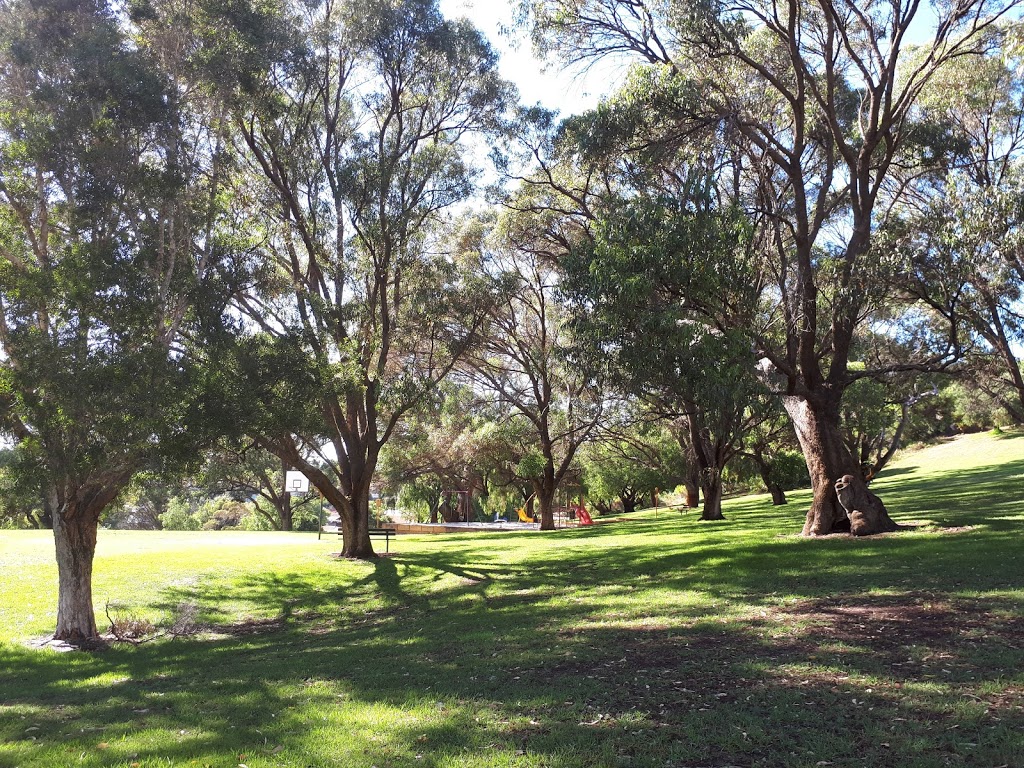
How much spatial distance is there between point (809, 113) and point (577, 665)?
14.8 metres

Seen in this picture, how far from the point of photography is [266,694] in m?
7.46

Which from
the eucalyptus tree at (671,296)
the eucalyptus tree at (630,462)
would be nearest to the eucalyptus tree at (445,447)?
the eucalyptus tree at (630,462)

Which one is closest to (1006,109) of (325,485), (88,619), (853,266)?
(853,266)

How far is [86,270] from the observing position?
10.6m

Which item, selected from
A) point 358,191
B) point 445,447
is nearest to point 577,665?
point 358,191

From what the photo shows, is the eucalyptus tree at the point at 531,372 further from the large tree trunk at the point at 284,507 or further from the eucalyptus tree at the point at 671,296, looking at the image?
the large tree trunk at the point at 284,507

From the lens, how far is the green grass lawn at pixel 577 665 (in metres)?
5.15

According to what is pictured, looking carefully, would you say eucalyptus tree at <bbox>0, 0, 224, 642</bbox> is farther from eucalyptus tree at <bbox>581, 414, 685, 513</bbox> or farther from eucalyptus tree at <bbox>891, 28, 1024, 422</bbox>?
eucalyptus tree at <bbox>581, 414, 685, 513</bbox>

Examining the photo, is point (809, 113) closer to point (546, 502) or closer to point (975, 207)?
point (975, 207)

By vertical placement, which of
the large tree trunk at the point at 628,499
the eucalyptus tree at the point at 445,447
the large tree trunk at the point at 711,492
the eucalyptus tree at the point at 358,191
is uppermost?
the eucalyptus tree at the point at 358,191

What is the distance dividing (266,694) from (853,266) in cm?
1264

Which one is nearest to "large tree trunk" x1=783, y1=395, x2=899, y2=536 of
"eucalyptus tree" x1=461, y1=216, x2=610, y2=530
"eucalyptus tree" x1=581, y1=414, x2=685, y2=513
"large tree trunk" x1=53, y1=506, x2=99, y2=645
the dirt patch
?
→ the dirt patch

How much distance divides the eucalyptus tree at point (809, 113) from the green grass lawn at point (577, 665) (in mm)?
3478

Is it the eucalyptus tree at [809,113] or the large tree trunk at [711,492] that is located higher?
the eucalyptus tree at [809,113]
